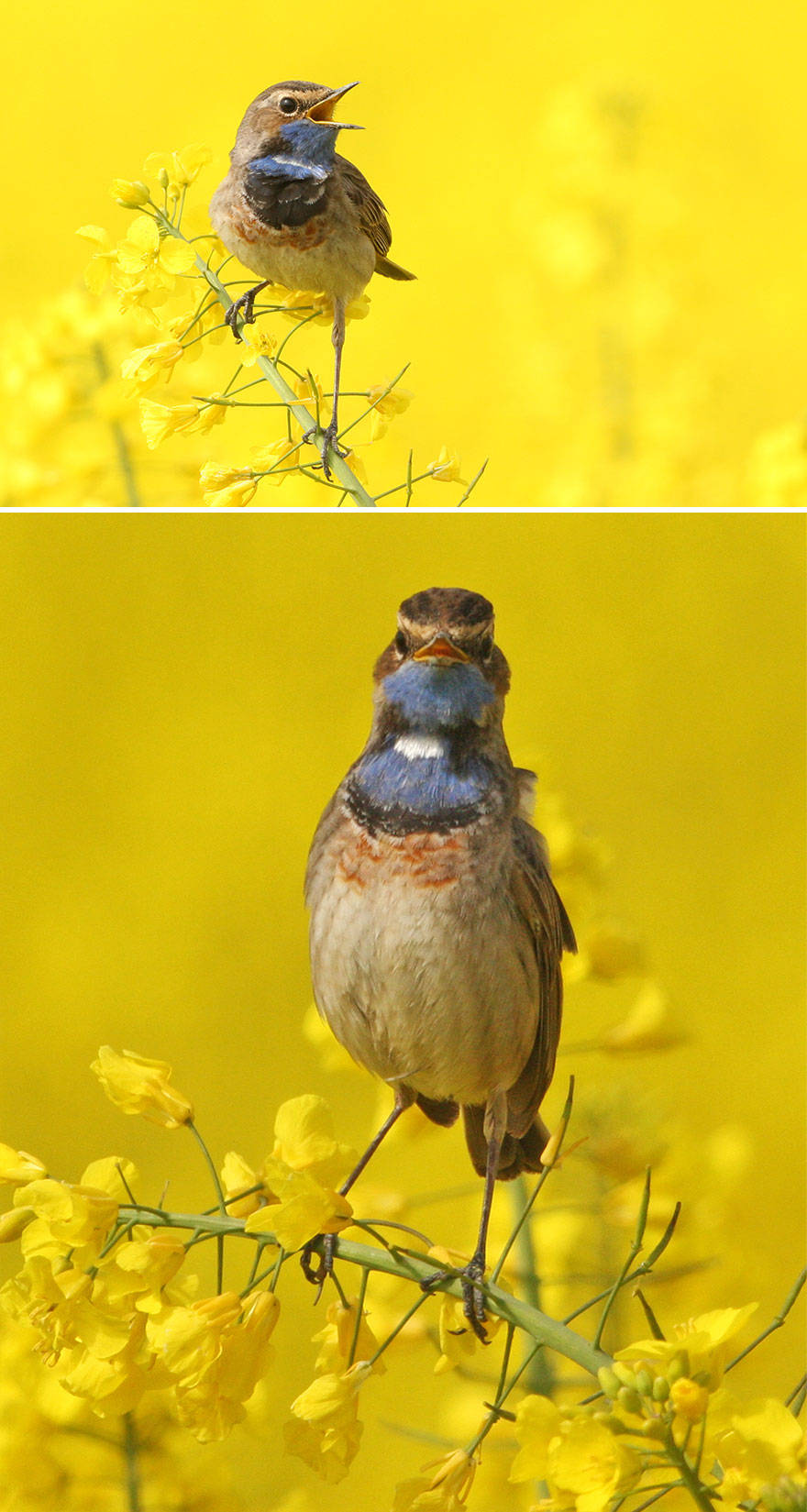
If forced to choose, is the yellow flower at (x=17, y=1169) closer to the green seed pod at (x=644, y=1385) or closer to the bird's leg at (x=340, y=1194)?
the bird's leg at (x=340, y=1194)

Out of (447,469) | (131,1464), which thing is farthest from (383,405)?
(131,1464)

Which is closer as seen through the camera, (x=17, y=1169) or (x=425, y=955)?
(x=17, y=1169)

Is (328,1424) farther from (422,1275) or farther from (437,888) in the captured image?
(437,888)

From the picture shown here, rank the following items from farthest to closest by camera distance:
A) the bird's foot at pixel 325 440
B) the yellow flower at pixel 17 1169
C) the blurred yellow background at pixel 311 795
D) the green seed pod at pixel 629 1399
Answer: the blurred yellow background at pixel 311 795 < the bird's foot at pixel 325 440 < the yellow flower at pixel 17 1169 < the green seed pod at pixel 629 1399

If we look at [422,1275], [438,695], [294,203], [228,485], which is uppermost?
[294,203]

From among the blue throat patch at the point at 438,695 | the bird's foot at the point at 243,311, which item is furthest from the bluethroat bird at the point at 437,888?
the bird's foot at the point at 243,311

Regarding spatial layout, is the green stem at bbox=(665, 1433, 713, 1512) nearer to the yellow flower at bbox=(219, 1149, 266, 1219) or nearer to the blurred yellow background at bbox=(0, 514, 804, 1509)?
the yellow flower at bbox=(219, 1149, 266, 1219)
